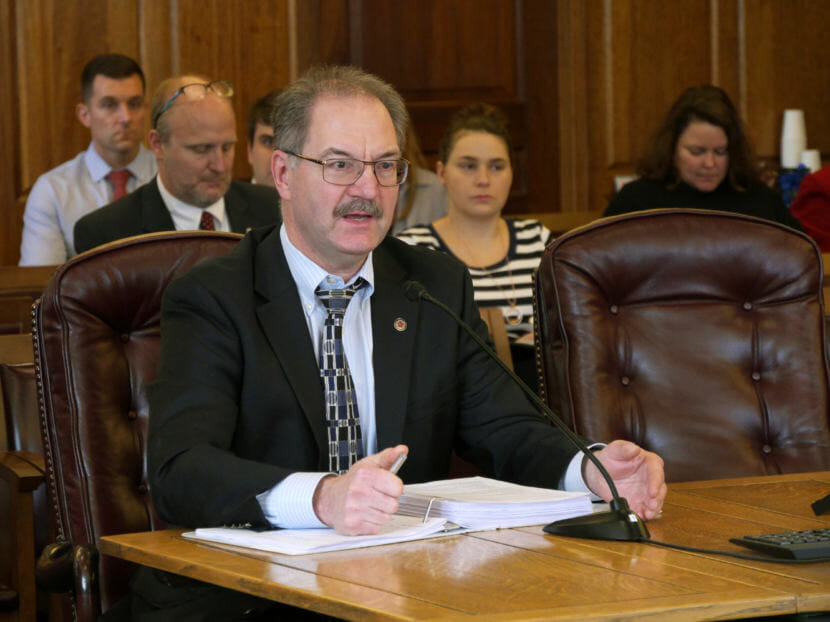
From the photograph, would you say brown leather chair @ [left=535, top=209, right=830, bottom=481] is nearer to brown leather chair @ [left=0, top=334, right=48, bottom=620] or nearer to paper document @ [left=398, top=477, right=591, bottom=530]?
paper document @ [left=398, top=477, right=591, bottom=530]

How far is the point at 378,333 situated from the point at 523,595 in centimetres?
82

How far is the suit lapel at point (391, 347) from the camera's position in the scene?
2.02 meters

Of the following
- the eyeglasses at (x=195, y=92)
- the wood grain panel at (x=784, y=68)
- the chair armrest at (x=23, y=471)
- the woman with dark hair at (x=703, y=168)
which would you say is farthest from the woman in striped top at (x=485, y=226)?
the wood grain panel at (x=784, y=68)

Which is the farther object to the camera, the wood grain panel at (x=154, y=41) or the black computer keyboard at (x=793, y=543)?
the wood grain panel at (x=154, y=41)

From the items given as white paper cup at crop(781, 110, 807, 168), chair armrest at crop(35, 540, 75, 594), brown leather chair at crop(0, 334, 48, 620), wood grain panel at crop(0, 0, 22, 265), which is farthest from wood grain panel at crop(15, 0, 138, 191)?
chair armrest at crop(35, 540, 75, 594)

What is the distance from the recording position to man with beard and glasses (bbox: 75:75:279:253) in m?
3.58

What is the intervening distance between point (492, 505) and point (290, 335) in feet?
1.62

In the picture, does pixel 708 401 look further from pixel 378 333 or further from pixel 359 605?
pixel 359 605

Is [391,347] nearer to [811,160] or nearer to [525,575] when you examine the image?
[525,575]

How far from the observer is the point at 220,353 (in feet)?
6.40

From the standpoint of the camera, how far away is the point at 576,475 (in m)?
1.90

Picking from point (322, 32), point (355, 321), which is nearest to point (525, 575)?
point (355, 321)

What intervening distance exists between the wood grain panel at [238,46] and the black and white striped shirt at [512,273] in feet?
5.86

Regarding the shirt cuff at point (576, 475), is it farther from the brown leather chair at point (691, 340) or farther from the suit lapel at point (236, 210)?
the suit lapel at point (236, 210)
